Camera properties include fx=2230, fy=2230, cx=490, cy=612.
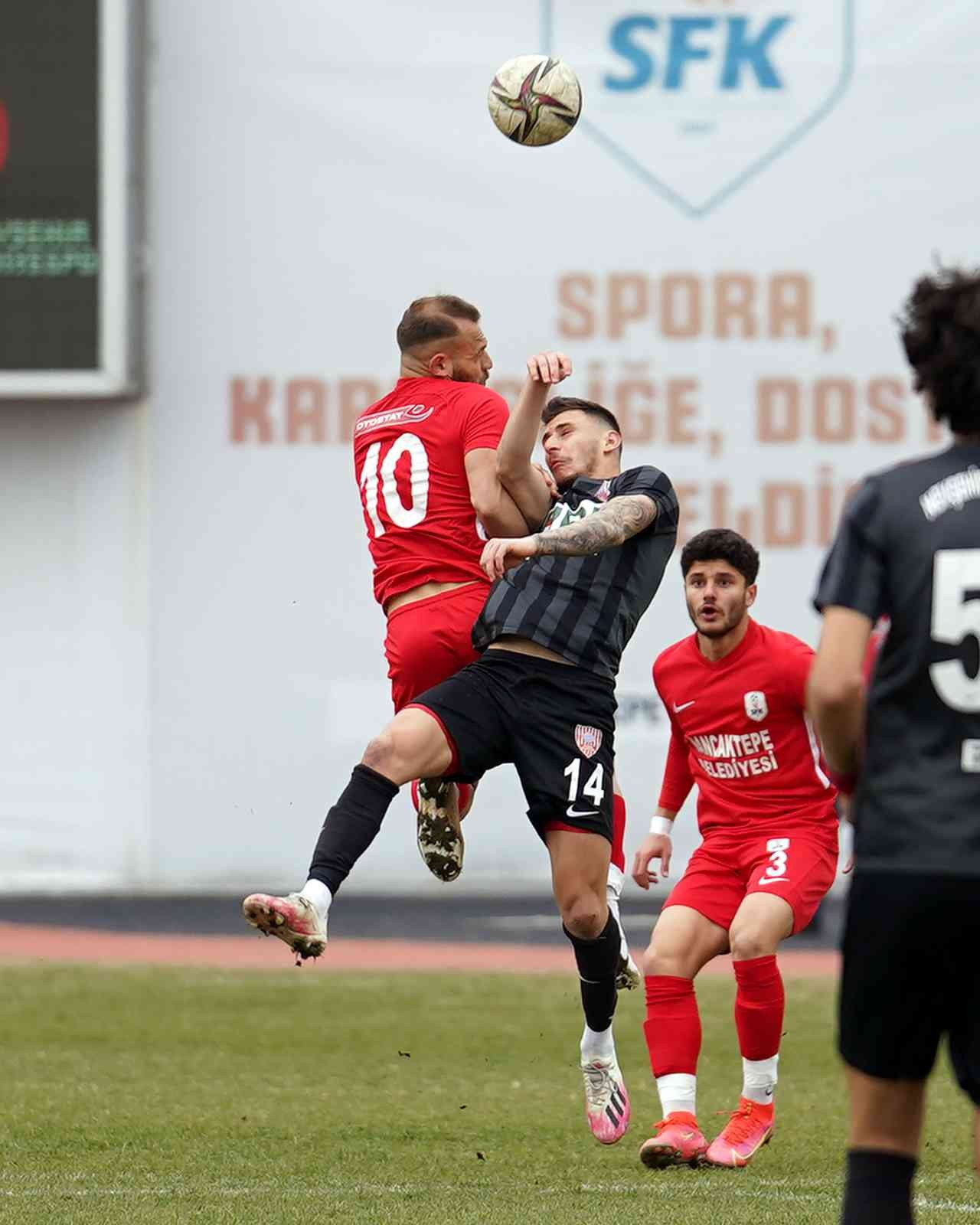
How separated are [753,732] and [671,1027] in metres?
0.95

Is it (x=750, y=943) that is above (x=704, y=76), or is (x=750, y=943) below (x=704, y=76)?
below

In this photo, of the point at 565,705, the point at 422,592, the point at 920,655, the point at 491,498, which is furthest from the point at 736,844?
the point at 920,655

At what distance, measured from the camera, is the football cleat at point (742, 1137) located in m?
6.80

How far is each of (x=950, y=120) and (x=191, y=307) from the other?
21.0 feet

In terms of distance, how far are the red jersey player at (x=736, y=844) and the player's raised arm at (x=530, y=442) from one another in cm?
51

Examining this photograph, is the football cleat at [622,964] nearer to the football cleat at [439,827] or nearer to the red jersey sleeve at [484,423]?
the football cleat at [439,827]

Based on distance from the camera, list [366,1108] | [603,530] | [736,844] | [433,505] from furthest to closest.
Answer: [366,1108]
[736,844]
[433,505]
[603,530]

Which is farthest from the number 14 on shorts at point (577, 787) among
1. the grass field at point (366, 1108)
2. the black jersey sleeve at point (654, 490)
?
the grass field at point (366, 1108)

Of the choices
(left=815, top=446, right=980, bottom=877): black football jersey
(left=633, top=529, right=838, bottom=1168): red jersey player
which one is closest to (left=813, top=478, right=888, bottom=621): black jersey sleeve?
(left=815, top=446, right=980, bottom=877): black football jersey

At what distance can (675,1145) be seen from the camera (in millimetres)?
6699

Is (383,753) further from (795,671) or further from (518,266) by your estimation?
(518,266)

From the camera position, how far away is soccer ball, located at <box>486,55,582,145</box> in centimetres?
730

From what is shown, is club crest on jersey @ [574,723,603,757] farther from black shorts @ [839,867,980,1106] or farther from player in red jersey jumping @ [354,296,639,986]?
black shorts @ [839,867,980,1106]

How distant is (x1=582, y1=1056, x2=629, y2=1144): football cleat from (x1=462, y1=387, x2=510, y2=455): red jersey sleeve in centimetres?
197
